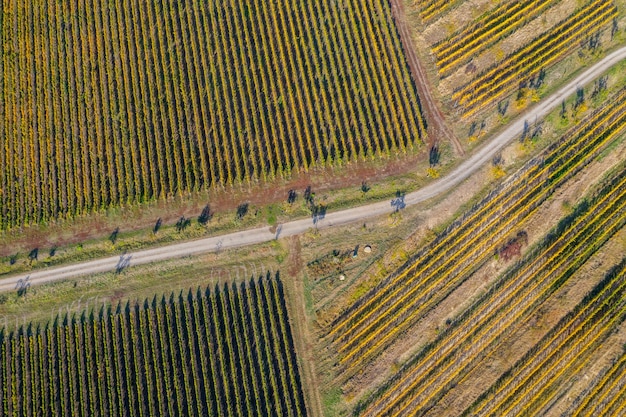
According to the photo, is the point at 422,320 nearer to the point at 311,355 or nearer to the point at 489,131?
the point at 311,355

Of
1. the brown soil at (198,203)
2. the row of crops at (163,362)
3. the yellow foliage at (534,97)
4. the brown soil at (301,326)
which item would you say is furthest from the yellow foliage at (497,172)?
the row of crops at (163,362)

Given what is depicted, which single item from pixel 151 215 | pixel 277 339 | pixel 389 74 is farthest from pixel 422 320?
pixel 151 215

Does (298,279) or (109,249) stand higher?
(109,249)

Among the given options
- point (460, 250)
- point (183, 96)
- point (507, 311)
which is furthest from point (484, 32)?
point (183, 96)

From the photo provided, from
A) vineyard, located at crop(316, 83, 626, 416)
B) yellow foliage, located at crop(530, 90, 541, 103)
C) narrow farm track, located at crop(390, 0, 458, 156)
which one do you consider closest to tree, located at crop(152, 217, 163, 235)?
vineyard, located at crop(316, 83, 626, 416)

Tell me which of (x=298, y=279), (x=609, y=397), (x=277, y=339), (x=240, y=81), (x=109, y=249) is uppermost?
(x=240, y=81)

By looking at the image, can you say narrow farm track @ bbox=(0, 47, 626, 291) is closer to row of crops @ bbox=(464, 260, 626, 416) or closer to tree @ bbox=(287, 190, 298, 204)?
tree @ bbox=(287, 190, 298, 204)

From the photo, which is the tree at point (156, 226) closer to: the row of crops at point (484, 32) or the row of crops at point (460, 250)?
the row of crops at point (460, 250)
